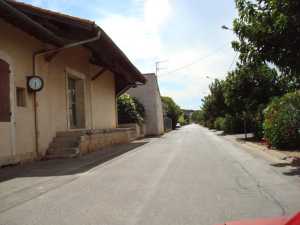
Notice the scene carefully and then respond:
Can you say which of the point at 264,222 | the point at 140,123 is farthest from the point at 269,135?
the point at 140,123

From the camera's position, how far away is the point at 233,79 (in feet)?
91.9

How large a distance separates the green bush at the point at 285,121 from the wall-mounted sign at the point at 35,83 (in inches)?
342

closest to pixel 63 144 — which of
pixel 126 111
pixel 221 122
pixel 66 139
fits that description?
pixel 66 139

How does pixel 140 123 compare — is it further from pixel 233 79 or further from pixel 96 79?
pixel 96 79

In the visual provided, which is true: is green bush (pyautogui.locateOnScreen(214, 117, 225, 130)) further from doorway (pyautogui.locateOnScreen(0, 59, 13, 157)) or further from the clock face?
doorway (pyautogui.locateOnScreen(0, 59, 13, 157))

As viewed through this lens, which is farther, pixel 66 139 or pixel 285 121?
pixel 66 139

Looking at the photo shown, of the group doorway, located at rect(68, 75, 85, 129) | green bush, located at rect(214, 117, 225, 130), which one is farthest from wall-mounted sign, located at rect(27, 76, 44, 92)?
green bush, located at rect(214, 117, 225, 130)

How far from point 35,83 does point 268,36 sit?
752 centimetres

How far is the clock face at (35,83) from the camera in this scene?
14.9m

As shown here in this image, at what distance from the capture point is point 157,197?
25.5 feet

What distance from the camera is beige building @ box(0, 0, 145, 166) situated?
1345 cm

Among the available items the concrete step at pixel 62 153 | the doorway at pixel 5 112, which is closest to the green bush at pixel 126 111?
the concrete step at pixel 62 153

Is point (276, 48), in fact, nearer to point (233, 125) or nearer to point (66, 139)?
point (66, 139)

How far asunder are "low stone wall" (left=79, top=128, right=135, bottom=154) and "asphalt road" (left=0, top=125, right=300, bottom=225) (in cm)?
534
